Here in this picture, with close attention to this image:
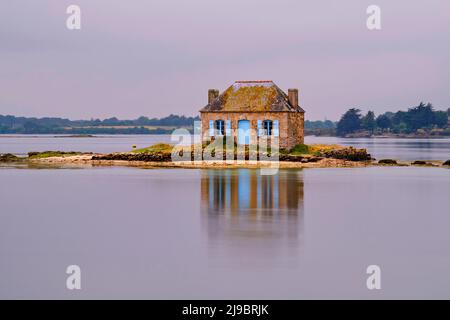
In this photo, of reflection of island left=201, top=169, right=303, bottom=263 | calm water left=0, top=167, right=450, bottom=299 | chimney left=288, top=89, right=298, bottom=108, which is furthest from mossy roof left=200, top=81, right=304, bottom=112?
calm water left=0, top=167, right=450, bottom=299

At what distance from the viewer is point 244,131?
167ft

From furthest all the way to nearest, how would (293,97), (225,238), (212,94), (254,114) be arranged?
(212,94) → (293,97) → (254,114) → (225,238)

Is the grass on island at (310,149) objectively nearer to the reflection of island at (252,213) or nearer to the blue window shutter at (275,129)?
the blue window shutter at (275,129)

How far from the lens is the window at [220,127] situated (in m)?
51.4

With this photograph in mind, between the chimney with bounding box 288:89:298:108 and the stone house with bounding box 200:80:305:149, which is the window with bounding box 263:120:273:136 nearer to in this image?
the stone house with bounding box 200:80:305:149

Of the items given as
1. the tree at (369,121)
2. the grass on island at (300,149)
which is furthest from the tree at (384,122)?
the grass on island at (300,149)

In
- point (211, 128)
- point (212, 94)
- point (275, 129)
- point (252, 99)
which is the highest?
point (212, 94)

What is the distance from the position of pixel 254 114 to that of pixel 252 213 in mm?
24033

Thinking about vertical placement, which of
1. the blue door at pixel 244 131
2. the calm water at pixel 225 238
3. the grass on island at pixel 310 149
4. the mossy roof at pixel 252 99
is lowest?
the calm water at pixel 225 238

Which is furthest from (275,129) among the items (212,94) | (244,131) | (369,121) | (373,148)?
(369,121)

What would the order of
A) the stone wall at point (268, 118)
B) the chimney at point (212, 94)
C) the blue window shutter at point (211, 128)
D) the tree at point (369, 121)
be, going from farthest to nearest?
1. the tree at point (369, 121)
2. the chimney at point (212, 94)
3. the blue window shutter at point (211, 128)
4. the stone wall at point (268, 118)

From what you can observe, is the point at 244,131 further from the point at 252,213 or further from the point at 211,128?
the point at 252,213

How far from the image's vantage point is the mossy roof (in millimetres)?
50625
